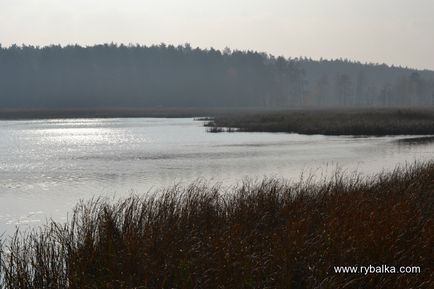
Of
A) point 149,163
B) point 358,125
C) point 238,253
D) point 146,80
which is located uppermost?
point 146,80

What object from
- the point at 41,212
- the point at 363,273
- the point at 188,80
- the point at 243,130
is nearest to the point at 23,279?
the point at 363,273

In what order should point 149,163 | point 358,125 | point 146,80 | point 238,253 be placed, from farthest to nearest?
point 146,80
point 358,125
point 149,163
point 238,253

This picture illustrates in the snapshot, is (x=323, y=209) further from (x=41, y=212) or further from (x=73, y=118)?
(x=73, y=118)

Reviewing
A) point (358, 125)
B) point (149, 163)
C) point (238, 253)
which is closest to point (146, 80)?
point (358, 125)

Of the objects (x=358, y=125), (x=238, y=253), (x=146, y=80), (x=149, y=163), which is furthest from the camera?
(x=146, y=80)

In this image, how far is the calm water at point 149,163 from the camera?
2239cm

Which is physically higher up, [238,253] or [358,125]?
[238,253]

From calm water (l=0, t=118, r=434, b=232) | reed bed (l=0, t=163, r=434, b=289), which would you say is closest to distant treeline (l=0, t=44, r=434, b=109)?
calm water (l=0, t=118, r=434, b=232)

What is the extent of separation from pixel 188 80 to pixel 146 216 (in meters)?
164

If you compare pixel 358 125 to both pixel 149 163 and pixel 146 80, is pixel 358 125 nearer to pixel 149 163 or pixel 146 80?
pixel 149 163

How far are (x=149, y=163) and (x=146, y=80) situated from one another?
141821mm

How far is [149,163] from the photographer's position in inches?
1331

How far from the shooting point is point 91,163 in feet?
114

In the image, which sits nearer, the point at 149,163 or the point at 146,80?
the point at 149,163
